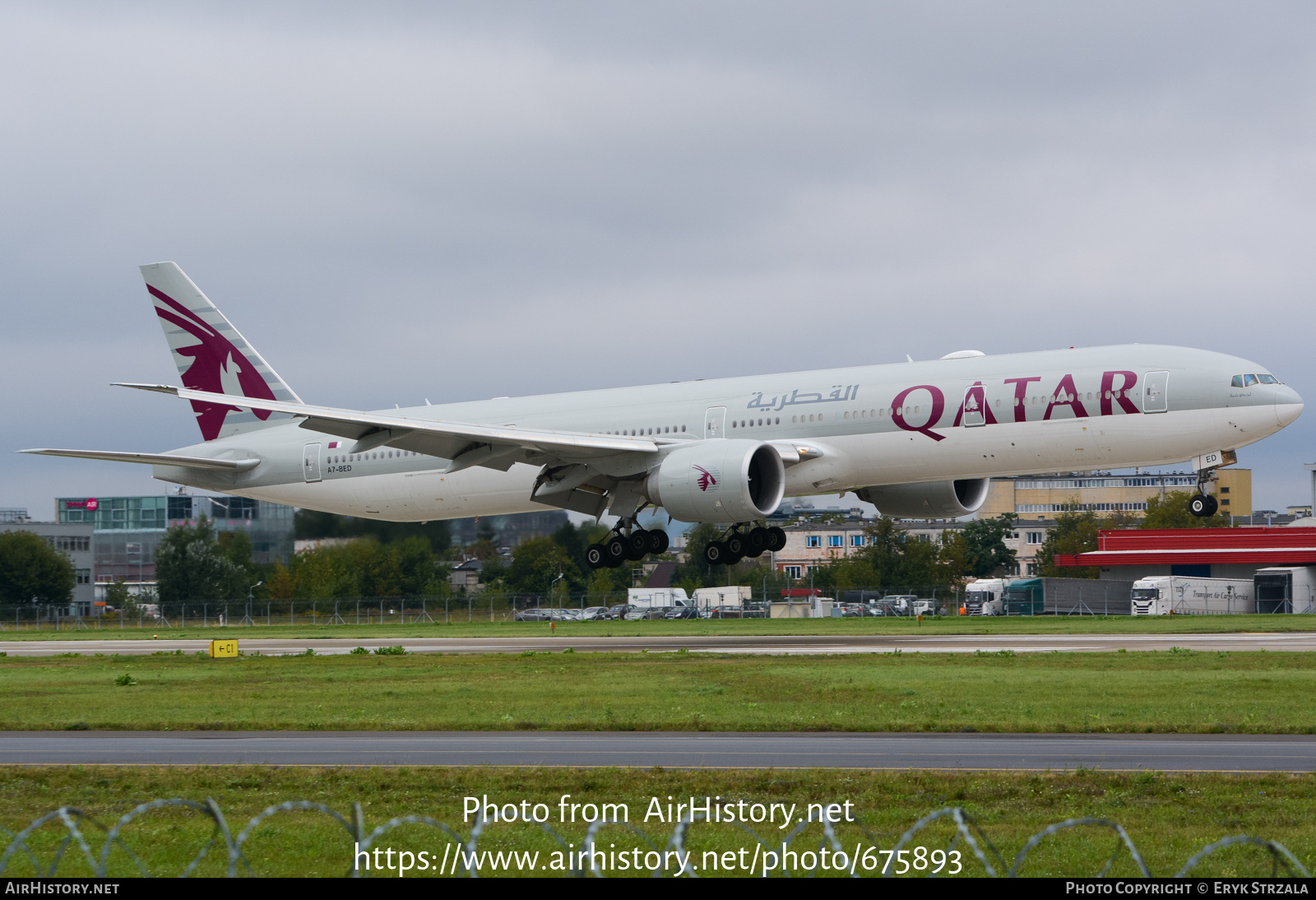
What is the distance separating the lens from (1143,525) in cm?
11538

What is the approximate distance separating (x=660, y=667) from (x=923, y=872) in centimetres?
2192

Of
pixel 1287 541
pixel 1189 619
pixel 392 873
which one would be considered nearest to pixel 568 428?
pixel 1189 619

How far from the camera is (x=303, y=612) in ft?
237

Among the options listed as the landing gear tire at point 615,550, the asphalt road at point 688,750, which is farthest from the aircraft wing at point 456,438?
the asphalt road at point 688,750

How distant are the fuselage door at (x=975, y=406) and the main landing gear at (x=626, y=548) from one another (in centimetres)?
1058

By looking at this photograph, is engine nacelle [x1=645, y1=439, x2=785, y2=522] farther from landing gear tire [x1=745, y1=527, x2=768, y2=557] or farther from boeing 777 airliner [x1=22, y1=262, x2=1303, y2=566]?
landing gear tire [x1=745, y1=527, x2=768, y2=557]

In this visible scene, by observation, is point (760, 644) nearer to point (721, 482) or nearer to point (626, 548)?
point (626, 548)

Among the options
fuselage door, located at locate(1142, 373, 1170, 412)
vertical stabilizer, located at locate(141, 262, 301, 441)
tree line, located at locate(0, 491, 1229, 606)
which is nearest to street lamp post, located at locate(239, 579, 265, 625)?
tree line, located at locate(0, 491, 1229, 606)

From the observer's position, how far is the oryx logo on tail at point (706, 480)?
120ft

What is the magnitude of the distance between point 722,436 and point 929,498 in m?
7.69

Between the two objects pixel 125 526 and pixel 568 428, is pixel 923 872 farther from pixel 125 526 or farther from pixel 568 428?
pixel 125 526

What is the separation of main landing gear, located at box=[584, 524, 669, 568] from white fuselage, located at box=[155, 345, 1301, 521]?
10.6ft

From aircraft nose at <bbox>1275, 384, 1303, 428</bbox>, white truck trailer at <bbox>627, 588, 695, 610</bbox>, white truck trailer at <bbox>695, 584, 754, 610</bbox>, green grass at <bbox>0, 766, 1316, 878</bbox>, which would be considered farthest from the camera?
white truck trailer at <bbox>627, 588, 695, 610</bbox>

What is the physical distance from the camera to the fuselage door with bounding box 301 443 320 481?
46969 millimetres
